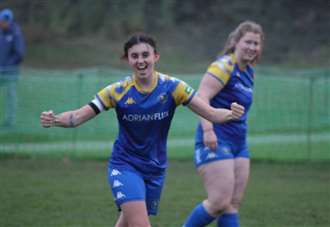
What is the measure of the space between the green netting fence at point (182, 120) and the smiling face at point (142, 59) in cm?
696

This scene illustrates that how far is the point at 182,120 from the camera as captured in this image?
45.7 ft

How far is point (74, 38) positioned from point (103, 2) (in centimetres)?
144

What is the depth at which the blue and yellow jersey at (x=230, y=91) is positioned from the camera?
23.0ft

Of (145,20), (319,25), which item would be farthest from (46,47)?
(319,25)

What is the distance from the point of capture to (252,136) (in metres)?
14.0

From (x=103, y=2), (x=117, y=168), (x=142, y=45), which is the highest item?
(x=103, y=2)

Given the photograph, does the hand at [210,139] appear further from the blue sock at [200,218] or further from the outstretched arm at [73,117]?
the outstretched arm at [73,117]

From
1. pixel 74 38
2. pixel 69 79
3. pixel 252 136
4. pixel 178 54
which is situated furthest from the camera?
pixel 74 38

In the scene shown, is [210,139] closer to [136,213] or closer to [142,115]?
[142,115]

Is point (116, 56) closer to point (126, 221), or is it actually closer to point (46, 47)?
point (46, 47)

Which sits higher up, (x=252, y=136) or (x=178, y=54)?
(x=178, y=54)

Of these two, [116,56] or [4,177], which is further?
[116,56]

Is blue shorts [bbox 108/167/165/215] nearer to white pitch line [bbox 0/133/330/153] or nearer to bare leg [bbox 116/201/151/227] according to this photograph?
bare leg [bbox 116/201/151/227]

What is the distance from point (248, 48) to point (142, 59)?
51.0 inches
